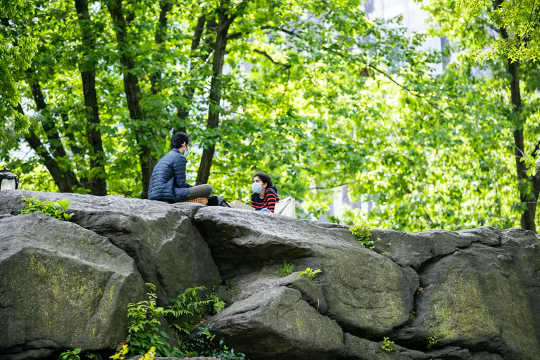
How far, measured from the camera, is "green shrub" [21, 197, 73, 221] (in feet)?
23.8

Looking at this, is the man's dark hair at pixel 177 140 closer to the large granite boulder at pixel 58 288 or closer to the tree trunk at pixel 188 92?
the large granite boulder at pixel 58 288

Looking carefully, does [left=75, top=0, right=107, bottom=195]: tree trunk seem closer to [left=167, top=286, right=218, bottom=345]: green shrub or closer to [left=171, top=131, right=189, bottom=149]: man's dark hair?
[left=171, top=131, right=189, bottom=149]: man's dark hair

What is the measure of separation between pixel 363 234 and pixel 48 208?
191 inches

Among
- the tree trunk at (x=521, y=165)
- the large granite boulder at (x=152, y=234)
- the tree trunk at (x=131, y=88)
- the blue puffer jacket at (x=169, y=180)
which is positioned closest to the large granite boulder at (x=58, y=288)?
the large granite boulder at (x=152, y=234)

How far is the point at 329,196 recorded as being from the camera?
25719 mm

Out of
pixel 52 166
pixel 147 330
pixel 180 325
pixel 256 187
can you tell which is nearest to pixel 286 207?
pixel 256 187

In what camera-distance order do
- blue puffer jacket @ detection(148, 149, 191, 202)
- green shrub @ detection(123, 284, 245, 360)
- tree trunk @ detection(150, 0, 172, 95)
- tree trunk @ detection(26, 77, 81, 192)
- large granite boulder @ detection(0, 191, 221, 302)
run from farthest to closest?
tree trunk @ detection(26, 77, 81, 192), tree trunk @ detection(150, 0, 172, 95), blue puffer jacket @ detection(148, 149, 191, 202), large granite boulder @ detection(0, 191, 221, 302), green shrub @ detection(123, 284, 245, 360)

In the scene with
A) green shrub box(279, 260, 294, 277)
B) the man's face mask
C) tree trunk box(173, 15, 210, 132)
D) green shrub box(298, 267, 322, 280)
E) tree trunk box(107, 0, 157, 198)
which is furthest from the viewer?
tree trunk box(173, 15, 210, 132)

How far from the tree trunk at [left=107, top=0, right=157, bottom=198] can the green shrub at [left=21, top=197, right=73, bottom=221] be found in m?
6.42

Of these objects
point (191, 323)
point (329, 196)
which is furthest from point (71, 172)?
point (329, 196)

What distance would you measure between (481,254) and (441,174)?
10406 millimetres

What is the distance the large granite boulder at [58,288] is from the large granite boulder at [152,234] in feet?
1.06

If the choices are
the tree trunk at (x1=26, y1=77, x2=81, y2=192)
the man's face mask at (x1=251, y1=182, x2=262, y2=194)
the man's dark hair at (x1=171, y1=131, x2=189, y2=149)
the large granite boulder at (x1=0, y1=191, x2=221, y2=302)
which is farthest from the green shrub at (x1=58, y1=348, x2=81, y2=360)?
the tree trunk at (x1=26, y1=77, x2=81, y2=192)

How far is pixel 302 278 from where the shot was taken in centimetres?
782
